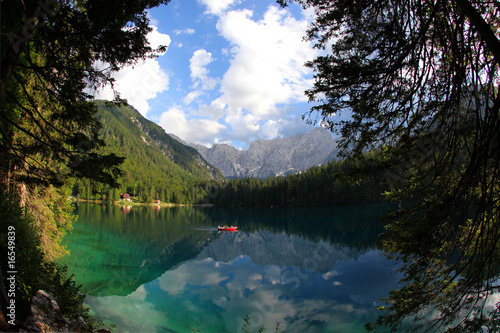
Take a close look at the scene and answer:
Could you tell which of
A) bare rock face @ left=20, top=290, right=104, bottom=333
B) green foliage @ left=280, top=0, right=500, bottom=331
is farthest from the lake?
bare rock face @ left=20, top=290, right=104, bottom=333

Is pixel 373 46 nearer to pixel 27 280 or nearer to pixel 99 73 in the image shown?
pixel 99 73

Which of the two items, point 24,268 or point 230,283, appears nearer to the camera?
point 24,268

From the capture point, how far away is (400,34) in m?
4.42

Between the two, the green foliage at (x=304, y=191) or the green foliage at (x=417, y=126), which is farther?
the green foliage at (x=304, y=191)

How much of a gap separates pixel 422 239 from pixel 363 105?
9.09 feet

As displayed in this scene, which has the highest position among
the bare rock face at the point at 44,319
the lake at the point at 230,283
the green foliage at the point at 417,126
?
the green foliage at the point at 417,126

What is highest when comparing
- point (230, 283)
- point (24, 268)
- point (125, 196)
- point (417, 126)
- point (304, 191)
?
point (417, 126)

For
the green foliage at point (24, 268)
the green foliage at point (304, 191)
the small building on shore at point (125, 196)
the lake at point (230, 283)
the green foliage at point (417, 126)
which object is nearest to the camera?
the green foliage at point (417, 126)

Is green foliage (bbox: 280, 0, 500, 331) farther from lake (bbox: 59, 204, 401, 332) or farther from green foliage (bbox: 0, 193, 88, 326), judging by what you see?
green foliage (bbox: 0, 193, 88, 326)

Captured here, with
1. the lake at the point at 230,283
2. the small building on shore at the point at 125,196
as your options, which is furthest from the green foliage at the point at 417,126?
the small building on shore at the point at 125,196

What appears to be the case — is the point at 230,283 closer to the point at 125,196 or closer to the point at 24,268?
the point at 24,268

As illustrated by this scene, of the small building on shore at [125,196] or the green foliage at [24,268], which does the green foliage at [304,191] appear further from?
the green foliage at [24,268]

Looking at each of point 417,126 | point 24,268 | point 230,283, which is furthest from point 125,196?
point 417,126

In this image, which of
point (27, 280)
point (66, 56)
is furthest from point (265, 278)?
point (66, 56)
